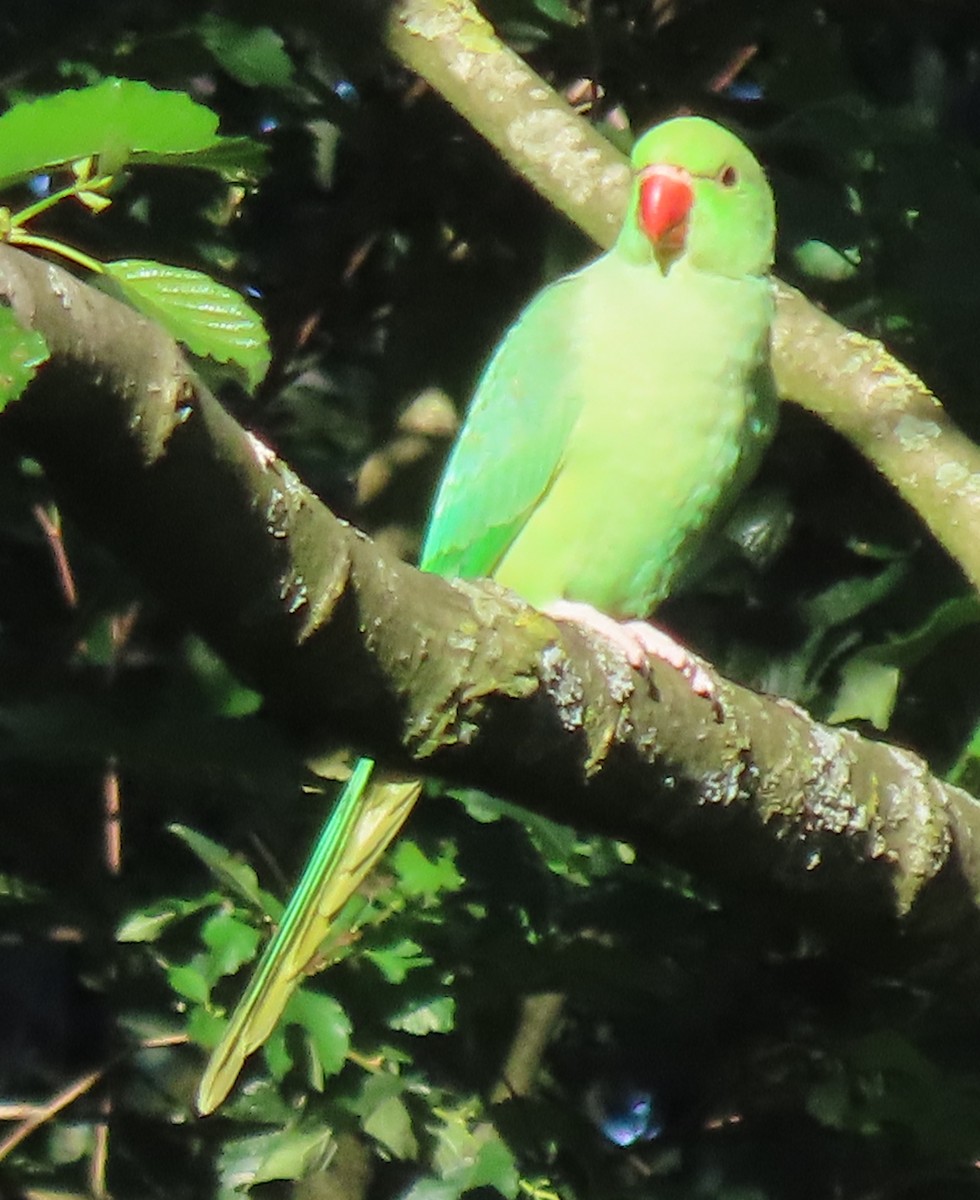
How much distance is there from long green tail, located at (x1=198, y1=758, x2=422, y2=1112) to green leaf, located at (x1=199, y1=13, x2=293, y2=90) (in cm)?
89

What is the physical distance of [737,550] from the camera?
251 cm

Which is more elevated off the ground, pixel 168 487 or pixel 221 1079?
pixel 168 487

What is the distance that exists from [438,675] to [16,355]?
1.35ft

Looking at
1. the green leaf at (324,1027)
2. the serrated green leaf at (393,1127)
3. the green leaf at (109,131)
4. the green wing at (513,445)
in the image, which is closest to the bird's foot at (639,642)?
the green wing at (513,445)

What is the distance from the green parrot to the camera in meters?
2.12

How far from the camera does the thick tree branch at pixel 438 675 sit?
88cm

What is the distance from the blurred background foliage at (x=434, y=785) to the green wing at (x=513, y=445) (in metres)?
0.28

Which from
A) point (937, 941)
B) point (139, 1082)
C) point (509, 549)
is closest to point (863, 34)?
point (509, 549)

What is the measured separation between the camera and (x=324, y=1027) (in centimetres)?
207

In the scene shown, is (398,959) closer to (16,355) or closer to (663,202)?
(663,202)

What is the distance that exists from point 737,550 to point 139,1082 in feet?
3.94

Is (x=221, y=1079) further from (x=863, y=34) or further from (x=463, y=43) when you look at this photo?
(x=863, y=34)

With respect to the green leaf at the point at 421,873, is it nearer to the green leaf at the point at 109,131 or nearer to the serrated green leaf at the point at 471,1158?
the serrated green leaf at the point at 471,1158

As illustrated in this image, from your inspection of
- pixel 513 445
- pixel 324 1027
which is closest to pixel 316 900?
pixel 324 1027
